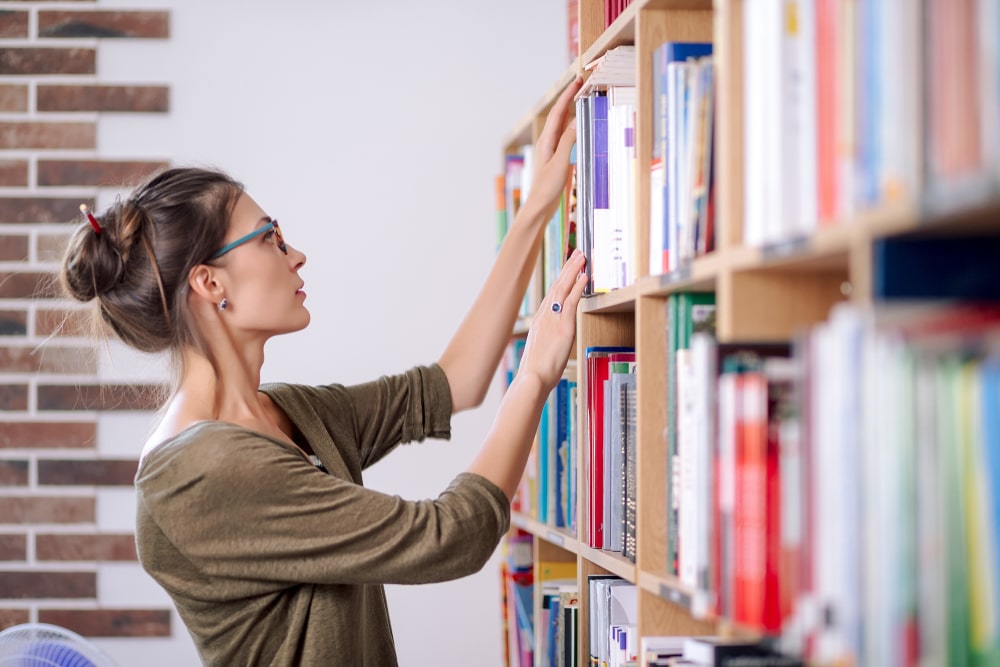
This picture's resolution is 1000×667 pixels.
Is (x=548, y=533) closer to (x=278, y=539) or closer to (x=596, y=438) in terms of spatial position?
(x=596, y=438)

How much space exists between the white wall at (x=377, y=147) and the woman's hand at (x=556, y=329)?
1142 mm

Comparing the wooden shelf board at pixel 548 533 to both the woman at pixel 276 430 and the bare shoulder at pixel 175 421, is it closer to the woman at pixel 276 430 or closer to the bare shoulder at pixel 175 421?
the woman at pixel 276 430

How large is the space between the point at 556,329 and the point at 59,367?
1718 millimetres

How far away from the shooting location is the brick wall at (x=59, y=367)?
283cm

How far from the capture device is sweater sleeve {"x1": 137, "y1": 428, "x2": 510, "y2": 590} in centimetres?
149

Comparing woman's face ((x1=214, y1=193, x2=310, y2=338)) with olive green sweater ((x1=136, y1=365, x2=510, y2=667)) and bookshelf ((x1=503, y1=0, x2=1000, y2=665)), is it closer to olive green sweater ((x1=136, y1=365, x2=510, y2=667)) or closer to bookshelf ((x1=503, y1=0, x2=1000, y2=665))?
olive green sweater ((x1=136, y1=365, x2=510, y2=667))

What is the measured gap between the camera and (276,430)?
1.80 meters

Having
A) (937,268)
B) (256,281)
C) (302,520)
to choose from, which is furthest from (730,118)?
(256,281)

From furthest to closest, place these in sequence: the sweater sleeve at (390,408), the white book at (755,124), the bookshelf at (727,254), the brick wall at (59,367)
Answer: the brick wall at (59,367) → the sweater sleeve at (390,408) → the white book at (755,124) → the bookshelf at (727,254)

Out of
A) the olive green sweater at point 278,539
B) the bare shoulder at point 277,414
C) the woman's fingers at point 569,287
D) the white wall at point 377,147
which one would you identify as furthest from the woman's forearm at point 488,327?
the white wall at point 377,147

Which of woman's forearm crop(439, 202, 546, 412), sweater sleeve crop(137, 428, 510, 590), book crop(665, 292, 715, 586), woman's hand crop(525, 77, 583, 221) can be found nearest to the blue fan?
sweater sleeve crop(137, 428, 510, 590)

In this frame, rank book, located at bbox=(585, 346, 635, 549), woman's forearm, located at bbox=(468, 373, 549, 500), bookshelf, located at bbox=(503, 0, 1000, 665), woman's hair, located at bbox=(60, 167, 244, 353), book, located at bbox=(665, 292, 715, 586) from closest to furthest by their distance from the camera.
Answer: bookshelf, located at bbox=(503, 0, 1000, 665), book, located at bbox=(665, 292, 715, 586), woman's forearm, located at bbox=(468, 373, 549, 500), woman's hair, located at bbox=(60, 167, 244, 353), book, located at bbox=(585, 346, 635, 549)

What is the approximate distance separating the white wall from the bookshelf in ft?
2.81

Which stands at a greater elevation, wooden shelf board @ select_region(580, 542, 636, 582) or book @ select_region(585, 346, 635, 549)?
book @ select_region(585, 346, 635, 549)
